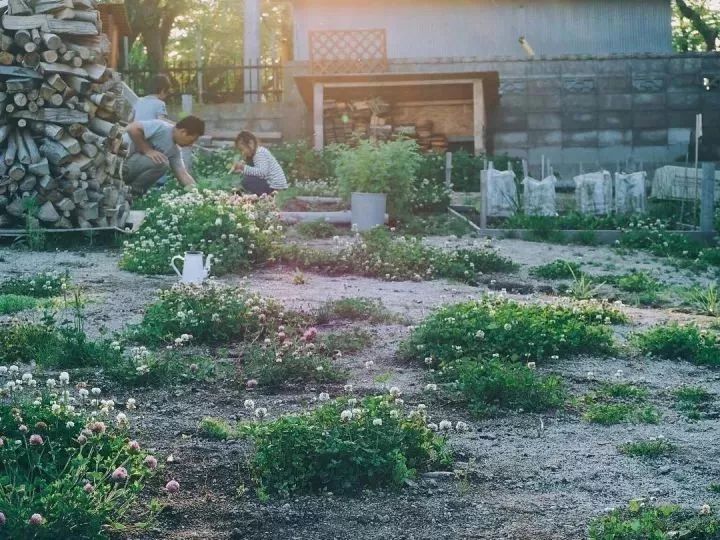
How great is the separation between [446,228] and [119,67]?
584 inches

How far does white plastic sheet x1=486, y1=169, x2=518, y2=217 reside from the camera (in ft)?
48.3

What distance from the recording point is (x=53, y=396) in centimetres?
432

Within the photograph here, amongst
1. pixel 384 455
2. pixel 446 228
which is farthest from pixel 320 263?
pixel 384 455

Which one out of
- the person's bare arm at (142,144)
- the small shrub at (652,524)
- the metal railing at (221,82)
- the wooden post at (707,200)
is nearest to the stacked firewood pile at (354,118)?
the metal railing at (221,82)

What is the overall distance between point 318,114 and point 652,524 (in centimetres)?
1768

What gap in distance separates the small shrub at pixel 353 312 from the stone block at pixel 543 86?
588 inches

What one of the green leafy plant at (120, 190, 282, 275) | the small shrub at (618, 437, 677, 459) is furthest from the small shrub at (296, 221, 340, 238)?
the small shrub at (618, 437, 677, 459)

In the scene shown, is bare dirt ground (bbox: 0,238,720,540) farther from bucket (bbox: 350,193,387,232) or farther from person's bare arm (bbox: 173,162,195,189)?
person's bare arm (bbox: 173,162,195,189)

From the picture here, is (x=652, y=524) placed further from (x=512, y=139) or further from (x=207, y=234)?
(x=512, y=139)

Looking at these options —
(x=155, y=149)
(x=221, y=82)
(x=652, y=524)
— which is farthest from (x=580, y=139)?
(x=652, y=524)

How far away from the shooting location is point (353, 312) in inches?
299

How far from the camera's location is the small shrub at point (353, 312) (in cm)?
749

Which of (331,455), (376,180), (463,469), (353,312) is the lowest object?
(463,469)

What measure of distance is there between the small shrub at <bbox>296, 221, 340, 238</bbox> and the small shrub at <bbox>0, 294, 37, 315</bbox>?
16.4ft
